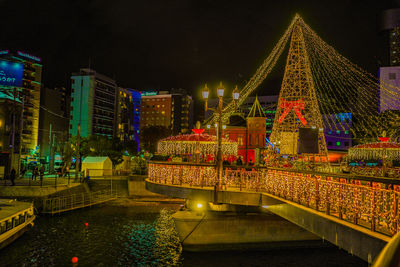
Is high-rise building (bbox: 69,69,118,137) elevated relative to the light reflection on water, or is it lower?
elevated

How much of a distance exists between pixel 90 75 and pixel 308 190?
296 ft

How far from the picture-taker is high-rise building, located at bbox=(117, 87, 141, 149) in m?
107

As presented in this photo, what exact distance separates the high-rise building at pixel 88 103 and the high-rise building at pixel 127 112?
10.0m

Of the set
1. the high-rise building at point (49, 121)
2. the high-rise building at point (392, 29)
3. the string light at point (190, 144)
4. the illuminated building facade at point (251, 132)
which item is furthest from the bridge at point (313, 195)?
the high-rise building at point (392, 29)

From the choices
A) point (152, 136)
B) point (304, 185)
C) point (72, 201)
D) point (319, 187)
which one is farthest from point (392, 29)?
point (319, 187)

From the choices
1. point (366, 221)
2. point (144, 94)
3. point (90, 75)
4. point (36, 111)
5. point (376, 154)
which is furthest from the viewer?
point (144, 94)

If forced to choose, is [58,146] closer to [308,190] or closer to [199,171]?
[199,171]

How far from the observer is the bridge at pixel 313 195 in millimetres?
Answer: 7430

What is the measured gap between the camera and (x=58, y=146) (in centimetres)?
7169

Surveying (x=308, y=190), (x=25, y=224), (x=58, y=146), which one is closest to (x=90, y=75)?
(x=58, y=146)

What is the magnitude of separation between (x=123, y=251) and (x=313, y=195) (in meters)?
12.6

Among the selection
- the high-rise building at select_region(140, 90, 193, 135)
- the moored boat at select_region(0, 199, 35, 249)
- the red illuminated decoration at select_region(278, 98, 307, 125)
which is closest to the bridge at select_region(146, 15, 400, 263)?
the red illuminated decoration at select_region(278, 98, 307, 125)

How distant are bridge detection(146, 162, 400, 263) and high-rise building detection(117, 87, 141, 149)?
291 feet

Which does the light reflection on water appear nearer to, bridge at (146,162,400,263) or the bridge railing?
bridge at (146,162,400,263)
